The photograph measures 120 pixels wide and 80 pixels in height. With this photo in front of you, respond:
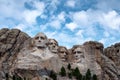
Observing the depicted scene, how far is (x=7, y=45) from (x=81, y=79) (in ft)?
31.7

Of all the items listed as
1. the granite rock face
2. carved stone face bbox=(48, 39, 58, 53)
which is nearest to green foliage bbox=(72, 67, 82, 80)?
carved stone face bbox=(48, 39, 58, 53)

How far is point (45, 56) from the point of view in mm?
44406

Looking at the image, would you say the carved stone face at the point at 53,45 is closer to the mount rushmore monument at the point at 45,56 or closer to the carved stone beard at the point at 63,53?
the mount rushmore monument at the point at 45,56

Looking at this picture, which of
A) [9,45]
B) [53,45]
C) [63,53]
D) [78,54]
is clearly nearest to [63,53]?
[63,53]

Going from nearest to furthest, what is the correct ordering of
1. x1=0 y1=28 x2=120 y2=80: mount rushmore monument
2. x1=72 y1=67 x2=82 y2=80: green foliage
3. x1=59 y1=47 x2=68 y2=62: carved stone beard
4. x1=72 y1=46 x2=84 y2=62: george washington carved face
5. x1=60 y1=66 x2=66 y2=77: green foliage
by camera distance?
x1=0 y1=28 x2=120 y2=80: mount rushmore monument → x1=60 y1=66 x2=66 y2=77: green foliage → x1=72 y1=67 x2=82 y2=80: green foliage → x1=59 y1=47 x2=68 y2=62: carved stone beard → x1=72 y1=46 x2=84 y2=62: george washington carved face

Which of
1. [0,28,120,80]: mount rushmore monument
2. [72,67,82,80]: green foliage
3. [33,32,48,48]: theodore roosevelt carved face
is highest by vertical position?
[33,32,48,48]: theodore roosevelt carved face

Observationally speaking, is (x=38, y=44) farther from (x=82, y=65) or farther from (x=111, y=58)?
(x=111, y=58)

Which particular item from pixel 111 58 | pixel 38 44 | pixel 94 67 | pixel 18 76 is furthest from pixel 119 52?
pixel 18 76

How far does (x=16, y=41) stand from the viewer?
46.4 meters

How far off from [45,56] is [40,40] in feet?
6.54

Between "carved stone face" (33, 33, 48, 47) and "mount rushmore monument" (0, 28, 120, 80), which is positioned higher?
"carved stone face" (33, 33, 48, 47)

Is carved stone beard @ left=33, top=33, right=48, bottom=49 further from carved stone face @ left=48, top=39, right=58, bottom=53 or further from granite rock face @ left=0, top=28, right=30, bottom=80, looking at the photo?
granite rock face @ left=0, top=28, right=30, bottom=80

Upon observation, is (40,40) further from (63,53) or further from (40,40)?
(63,53)

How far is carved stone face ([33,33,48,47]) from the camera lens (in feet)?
147
